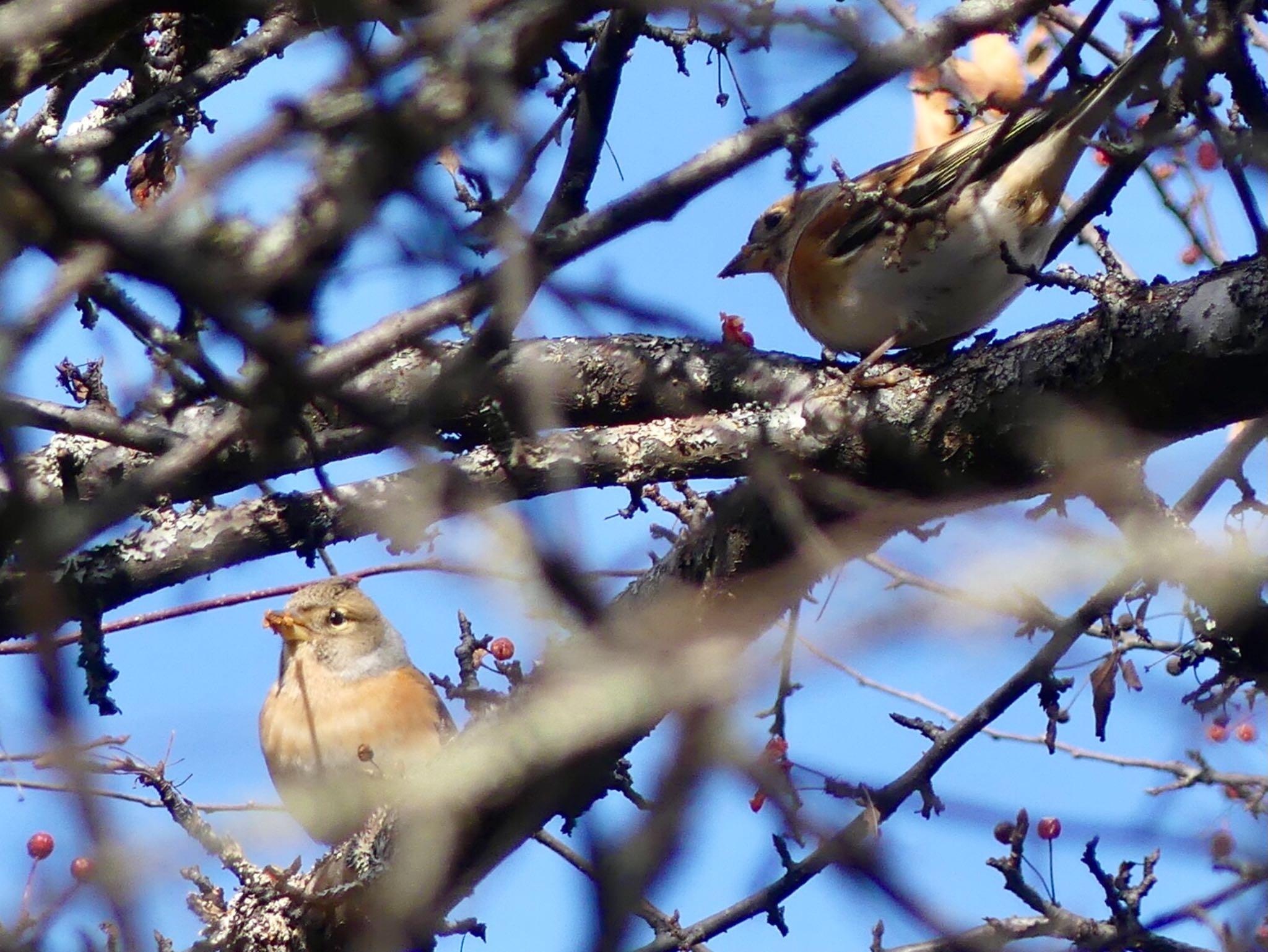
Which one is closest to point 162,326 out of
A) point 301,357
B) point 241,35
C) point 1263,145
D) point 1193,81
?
point 301,357

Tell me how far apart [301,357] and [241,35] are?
3.77 meters

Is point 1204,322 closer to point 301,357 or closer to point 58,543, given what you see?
point 301,357

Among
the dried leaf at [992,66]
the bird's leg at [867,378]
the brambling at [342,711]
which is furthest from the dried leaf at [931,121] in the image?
the brambling at [342,711]

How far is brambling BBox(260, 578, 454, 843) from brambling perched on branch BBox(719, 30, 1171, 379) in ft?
7.36

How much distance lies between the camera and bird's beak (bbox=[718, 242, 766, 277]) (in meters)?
5.44

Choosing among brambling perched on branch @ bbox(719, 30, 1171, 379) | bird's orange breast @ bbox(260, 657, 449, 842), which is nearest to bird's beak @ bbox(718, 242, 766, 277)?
brambling perched on branch @ bbox(719, 30, 1171, 379)

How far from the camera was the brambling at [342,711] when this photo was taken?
16.8ft

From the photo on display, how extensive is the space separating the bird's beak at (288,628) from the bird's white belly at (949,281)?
10.4 feet

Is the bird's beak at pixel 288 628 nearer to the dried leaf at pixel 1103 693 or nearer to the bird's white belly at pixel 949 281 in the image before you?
the bird's white belly at pixel 949 281

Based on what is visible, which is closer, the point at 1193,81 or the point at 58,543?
the point at 58,543

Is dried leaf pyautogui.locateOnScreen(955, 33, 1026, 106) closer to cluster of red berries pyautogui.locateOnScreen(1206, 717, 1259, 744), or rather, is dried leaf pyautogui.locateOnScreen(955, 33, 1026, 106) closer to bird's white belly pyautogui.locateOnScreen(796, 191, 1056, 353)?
bird's white belly pyautogui.locateOnScreen(796, 191, 1056, 353)

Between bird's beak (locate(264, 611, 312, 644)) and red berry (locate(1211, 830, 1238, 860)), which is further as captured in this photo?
bird's beak (locate(264, 611, 312, 644))

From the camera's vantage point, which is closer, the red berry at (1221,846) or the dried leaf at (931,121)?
the red berry at (1221,846)

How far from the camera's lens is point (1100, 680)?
11.5 ft
